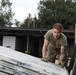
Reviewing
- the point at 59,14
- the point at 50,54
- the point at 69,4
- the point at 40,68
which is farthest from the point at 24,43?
the point at 69,4

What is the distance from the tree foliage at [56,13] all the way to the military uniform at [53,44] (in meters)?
50.2

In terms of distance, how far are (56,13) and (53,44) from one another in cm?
5366

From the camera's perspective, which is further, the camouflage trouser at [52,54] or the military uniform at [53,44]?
the camouflage trouser at [52,54]

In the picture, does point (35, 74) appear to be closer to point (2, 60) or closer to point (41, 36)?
point (2, 60)

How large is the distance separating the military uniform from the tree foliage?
50195 millimetres

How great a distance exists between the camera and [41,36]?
82.5ft

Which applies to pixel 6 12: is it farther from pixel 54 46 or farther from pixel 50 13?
pixel 54 46

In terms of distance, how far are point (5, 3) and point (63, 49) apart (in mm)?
55392

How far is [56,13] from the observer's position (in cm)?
5769

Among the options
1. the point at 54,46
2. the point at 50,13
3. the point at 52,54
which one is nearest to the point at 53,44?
the point at 54,46

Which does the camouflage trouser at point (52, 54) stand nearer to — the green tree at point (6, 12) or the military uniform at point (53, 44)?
the military uniform at point (53, 44)

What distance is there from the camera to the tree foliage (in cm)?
5531

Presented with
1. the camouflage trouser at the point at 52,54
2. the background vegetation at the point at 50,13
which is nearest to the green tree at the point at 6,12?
the background vegetation at the point at 50,13

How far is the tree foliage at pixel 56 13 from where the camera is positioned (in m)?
55.3
